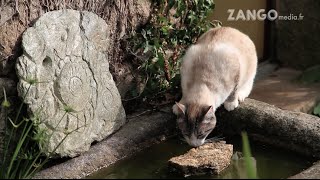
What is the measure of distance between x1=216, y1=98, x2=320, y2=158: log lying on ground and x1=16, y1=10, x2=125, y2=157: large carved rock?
1.01 meters

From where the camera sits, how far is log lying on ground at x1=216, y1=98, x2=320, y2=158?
5688mm

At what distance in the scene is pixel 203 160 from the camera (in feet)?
17.7

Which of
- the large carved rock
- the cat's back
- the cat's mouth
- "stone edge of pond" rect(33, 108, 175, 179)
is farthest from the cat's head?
the cat's back

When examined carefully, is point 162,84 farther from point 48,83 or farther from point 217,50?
point 48,83

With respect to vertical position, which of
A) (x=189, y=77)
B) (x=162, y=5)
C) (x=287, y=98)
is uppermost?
(x=162, y=5)

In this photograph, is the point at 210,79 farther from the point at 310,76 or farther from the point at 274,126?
the point at 310,76

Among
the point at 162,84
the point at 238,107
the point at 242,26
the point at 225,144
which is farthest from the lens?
the point at 242,26

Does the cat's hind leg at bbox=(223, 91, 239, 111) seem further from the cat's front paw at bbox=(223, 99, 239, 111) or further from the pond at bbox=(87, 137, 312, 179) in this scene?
the pond at bbox=(87, 137, 312, 179)

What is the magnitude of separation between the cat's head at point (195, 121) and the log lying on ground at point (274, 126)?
61cm

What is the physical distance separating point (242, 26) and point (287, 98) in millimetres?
1111

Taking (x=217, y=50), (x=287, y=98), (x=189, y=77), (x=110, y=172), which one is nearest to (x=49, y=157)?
(x=110, y=172)

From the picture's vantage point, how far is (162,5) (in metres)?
6.47

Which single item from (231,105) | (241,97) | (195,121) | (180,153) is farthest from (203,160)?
(241,97)

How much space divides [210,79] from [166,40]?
870mm
